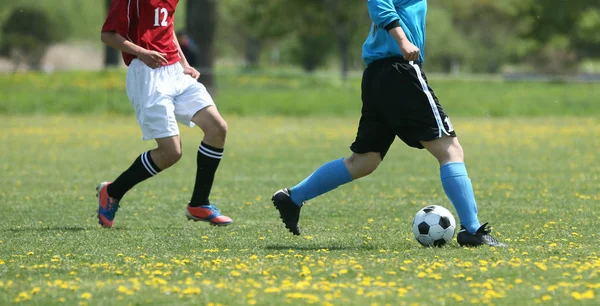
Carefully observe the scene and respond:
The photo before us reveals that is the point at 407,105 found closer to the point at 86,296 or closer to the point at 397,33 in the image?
the point at 397,33

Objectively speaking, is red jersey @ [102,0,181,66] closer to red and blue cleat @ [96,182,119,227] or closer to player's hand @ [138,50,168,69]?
player's hand @ [138,50,168,69]

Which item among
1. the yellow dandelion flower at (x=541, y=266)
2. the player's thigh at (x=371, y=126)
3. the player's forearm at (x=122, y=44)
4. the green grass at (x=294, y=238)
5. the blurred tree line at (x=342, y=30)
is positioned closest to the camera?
the green grass at (x=294, y=238)

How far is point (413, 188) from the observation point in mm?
10008

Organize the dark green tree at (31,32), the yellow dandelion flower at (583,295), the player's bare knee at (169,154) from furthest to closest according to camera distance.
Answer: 1. the dark green tree at (31,32)
2. the player's bare knee at (169,154)
3. the yellow dandelion flower at (583,295)

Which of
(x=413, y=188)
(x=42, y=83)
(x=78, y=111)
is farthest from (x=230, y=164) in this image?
(x=42, y=83)

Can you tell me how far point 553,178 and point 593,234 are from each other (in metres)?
4.33

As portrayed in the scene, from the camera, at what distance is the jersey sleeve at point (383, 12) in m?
5.75

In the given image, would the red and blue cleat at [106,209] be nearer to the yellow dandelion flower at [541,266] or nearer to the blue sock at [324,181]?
the blue sock at [324,181]

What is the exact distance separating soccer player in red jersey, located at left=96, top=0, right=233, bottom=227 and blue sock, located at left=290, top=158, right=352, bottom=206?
0.97 metres

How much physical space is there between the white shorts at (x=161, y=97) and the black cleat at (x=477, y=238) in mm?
2215

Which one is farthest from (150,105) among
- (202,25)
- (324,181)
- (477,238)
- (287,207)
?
(202,25)

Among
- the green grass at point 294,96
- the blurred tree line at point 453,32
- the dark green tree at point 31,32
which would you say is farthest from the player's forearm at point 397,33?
the dark green tree at point 31,32

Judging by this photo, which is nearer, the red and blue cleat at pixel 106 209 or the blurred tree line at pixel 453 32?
the red and blue cleat at pixel 106 209

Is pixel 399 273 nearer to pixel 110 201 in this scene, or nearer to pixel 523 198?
pixel 110 201
